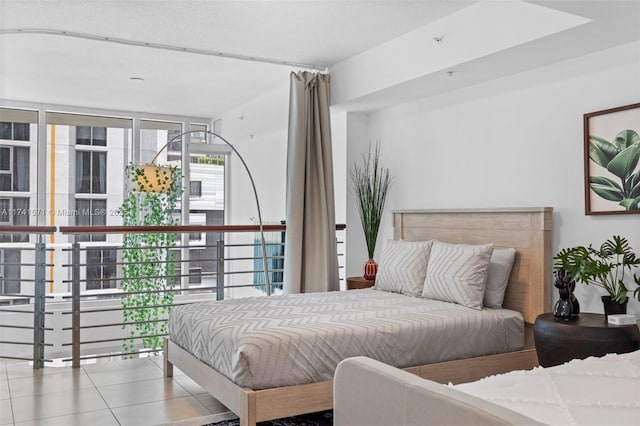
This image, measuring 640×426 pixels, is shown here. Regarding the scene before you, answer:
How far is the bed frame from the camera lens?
8.87ft

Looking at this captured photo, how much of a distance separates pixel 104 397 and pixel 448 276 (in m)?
2.19

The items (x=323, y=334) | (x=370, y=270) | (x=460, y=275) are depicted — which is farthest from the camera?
(x=370, y=270)

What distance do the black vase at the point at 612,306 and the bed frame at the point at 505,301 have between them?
518mm

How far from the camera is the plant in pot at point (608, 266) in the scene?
3.12 metres

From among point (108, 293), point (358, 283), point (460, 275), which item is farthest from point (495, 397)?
point (108, 293)

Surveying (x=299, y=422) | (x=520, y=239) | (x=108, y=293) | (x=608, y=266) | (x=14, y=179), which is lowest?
(x=299, y=422)

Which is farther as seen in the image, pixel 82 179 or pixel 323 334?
pixel 82 179

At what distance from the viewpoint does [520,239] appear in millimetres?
3811

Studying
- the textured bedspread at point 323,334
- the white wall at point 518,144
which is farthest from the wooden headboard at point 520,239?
the textured bedspread at point 323,334

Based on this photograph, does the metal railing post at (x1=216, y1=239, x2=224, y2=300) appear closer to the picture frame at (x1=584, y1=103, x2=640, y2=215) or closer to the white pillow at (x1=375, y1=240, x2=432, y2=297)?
the white pillow at (x1=375, y1=240, x2=432, y2=297)

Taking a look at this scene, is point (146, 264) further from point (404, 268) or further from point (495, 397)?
point (495, 397)

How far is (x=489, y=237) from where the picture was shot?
4.04m

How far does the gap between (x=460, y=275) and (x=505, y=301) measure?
493 mm

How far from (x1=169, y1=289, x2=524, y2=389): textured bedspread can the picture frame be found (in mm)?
856
